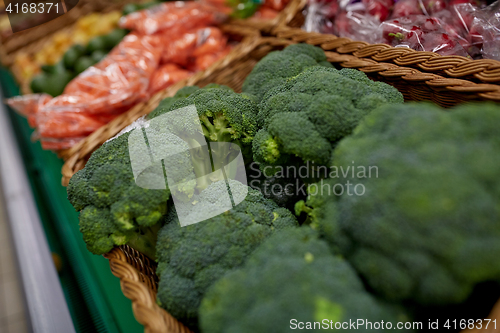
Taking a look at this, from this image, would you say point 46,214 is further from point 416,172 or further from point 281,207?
point 416,172

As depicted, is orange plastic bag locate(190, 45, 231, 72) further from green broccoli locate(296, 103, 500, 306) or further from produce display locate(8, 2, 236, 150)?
green broccoli locate(296, 103, 500, 306)

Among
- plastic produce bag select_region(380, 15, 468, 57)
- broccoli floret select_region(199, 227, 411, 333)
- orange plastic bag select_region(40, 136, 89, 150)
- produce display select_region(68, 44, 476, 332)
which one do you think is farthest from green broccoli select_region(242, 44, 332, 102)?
orange plastic bag select_region(40, 136, 89, 150)

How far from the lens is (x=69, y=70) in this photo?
68.0 inches

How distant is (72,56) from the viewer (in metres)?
1.72

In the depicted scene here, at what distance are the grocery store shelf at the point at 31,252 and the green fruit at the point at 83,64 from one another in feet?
2.19

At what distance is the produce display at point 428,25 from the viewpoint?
1.01 metres

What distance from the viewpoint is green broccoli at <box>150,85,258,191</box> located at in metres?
0.87

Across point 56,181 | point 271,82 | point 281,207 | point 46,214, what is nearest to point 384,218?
point 281,207

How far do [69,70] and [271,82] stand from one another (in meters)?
1.43

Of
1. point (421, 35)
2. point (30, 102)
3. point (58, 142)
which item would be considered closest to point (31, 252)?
point (58, 142)

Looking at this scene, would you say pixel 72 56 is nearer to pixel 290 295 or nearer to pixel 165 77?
pixel 165 77

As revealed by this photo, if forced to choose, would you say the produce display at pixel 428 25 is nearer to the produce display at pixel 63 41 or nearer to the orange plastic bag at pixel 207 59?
the orange plastic bag at pixel 207 59

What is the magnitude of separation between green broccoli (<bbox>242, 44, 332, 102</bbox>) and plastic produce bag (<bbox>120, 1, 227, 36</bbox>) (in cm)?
97

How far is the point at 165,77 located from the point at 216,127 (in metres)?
0.89
